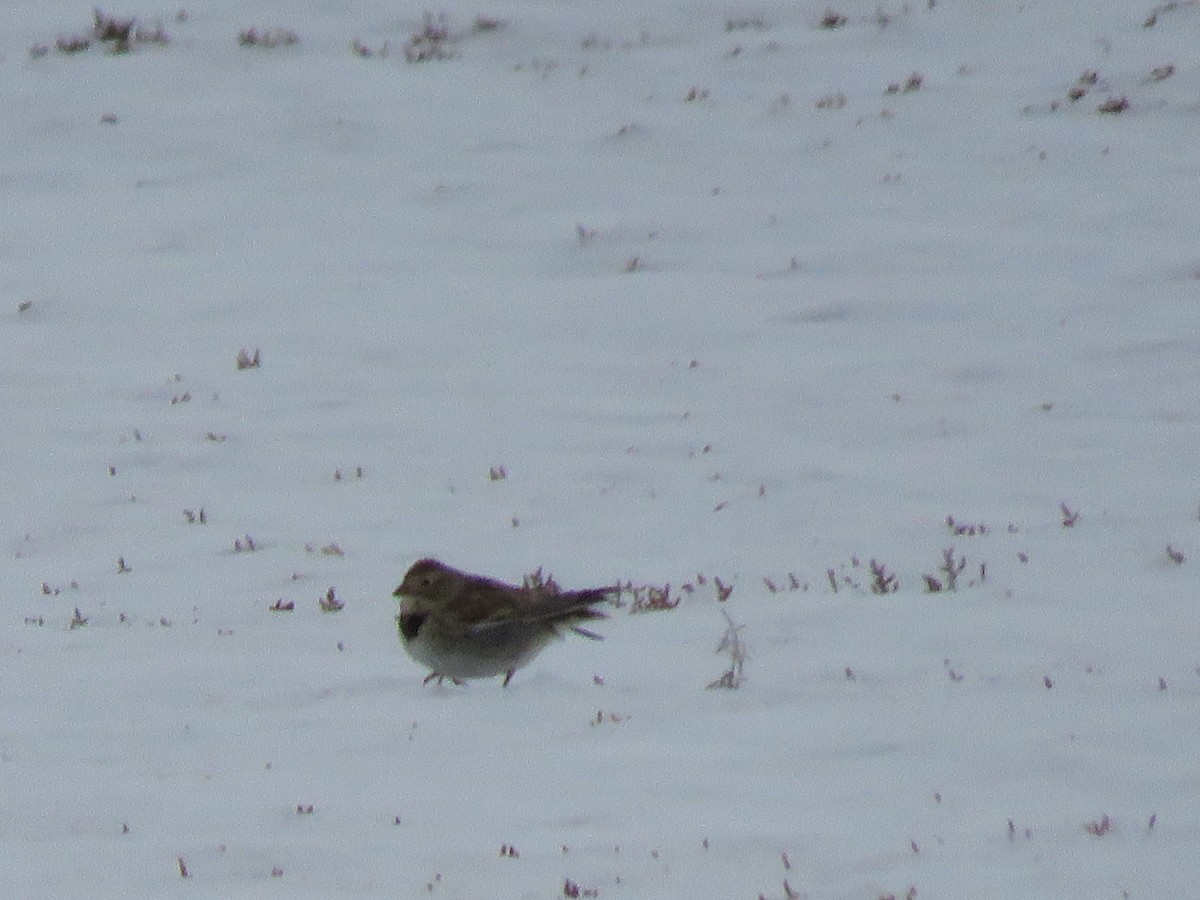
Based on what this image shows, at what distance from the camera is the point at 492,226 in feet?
55.8

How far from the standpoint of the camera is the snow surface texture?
6.76 meters

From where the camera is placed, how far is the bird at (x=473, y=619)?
797 centimetres

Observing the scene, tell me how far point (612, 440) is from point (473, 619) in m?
4.54

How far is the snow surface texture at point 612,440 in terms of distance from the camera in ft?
22.2

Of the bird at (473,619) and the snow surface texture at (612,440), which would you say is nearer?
the snow surface texture at (612,440)

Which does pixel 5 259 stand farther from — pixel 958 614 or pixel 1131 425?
pixel 958 614

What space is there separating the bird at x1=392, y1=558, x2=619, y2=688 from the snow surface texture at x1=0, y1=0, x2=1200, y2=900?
19cm

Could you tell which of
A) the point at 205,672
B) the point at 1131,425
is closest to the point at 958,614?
the point at 205,672

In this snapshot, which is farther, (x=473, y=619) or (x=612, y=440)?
(x=612, y=440)

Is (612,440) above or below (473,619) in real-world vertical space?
above

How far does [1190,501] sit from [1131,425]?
66.9 inches

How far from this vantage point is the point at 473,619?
7988mm

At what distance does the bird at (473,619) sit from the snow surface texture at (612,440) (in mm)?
193

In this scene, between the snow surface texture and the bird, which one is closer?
the snow surface texture
